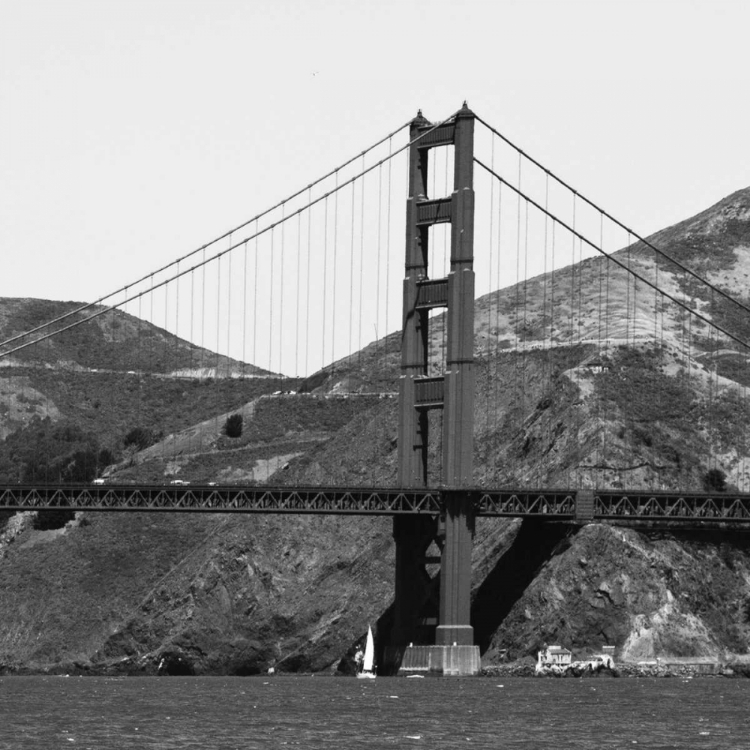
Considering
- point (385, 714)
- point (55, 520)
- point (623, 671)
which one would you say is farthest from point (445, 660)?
point (55, 520)

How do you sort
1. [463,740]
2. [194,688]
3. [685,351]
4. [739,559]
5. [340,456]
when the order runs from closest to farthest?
[463,740]
[194,688]
[739,559]
[340,456]
[685,351]

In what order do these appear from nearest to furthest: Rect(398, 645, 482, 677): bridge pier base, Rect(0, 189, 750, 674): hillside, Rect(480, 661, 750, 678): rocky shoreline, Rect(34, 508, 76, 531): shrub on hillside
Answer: Rect(398, 645, 482, 677): bridge pier base
Rect(480, 661, 750, 678): rocky shoreline
Rect(0, 189, 750, 674): hillside
Rect(34, 508, 76, 531): shrub on hillside

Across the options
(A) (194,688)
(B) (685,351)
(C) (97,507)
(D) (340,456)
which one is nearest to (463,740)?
(A) (194,688)

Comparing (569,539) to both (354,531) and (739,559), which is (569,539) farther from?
(354,531)

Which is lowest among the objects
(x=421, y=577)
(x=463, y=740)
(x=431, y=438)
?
(x=463, y=740)

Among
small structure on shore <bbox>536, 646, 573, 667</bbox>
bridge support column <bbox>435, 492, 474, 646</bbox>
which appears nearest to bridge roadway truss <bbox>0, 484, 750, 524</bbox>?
bridge support column <bbox>435, 492, 474, 646</bbox>

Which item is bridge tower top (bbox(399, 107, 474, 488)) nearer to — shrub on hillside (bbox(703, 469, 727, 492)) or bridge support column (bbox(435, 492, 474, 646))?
bridge support column (bbox(435, 492, 474, 646))

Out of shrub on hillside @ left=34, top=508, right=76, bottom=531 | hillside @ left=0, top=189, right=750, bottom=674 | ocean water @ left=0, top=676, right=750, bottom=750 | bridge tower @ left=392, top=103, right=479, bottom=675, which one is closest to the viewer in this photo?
ocean water @ left=0, top=676, right=750, bottom=750
